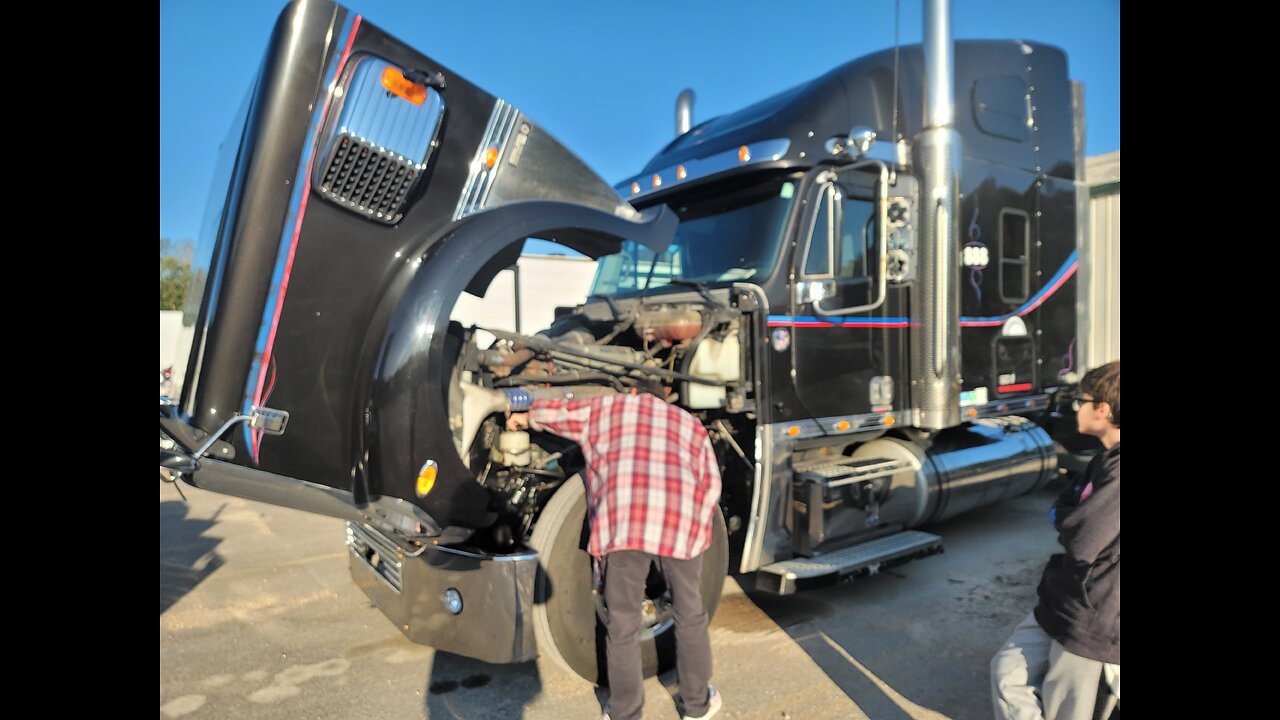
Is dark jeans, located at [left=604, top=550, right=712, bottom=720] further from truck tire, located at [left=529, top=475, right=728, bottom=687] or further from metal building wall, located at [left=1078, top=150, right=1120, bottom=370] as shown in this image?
metal building wall, located at [left=1078, top=150, right=1120, bottom=370]

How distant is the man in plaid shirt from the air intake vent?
3.42 feet

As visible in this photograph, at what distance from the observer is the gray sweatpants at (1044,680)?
2.24 meters

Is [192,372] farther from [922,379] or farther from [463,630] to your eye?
[922,379]

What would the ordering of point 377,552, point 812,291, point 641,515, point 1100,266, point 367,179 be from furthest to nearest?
point 1100,266 → point 812,291 → point 377,552 → point 641,515 → point 367,179

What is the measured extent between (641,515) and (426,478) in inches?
32.6

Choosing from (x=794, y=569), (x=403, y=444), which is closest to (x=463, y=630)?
(x=403, y=444)

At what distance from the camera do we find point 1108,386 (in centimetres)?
236

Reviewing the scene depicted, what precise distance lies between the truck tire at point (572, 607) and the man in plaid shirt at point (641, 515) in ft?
1.03

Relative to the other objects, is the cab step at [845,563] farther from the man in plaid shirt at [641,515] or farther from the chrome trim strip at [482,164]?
the chrome trim strip at [482,164]

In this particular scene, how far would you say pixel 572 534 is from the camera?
3.37 metres

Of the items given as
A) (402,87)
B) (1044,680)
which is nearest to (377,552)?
(402,87)

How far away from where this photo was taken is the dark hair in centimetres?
234

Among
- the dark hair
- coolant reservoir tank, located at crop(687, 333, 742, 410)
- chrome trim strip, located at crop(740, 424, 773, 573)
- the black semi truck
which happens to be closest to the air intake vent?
the black semi truck

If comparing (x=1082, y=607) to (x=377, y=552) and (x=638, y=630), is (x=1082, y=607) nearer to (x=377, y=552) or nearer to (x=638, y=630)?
(x=638, y=630)
